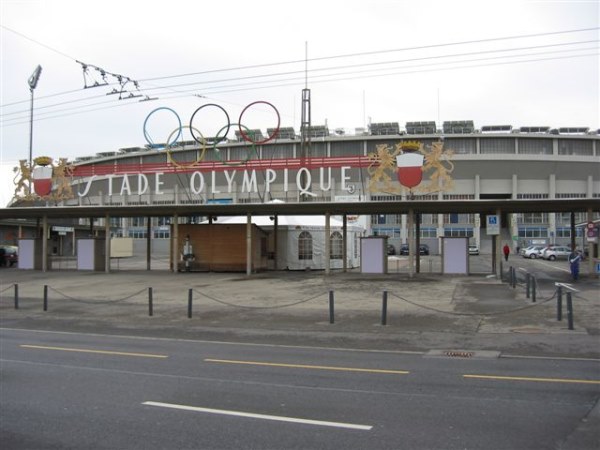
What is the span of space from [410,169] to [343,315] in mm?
16058

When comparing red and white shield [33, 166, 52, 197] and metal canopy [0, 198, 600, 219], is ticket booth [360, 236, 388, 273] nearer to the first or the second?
metal canopy [0, 198, 600, 219]

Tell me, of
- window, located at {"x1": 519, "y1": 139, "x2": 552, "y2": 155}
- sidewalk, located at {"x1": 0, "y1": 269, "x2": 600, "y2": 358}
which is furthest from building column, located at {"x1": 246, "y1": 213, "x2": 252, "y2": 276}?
window, located at {"x1": 519, "y1": 139, "x2": 552, "y2": 155}

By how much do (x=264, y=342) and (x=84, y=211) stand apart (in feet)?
90.8

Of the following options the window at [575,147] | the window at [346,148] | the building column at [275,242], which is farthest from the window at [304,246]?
the window at [575,147]

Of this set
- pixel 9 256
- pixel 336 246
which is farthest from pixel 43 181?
pixel 336 246

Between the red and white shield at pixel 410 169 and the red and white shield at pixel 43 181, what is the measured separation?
2468 cm

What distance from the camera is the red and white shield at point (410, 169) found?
1216 inches

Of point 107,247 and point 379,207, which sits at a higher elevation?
point 379,207

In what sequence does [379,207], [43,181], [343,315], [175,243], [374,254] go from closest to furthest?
[343,315] → [379,207] → [374,254] → [175,243] → [43,181]

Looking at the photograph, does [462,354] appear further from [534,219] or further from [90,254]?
[534,219]

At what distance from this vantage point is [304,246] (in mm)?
39750

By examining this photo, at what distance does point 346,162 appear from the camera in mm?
33656

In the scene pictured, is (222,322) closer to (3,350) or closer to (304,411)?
(3,350)

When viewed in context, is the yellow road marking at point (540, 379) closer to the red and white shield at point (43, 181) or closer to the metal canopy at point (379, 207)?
the metal canopy at point (379, 207)
